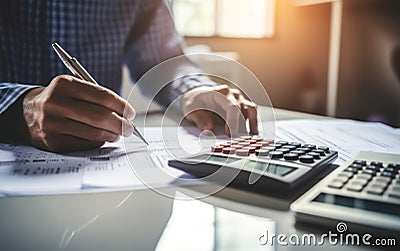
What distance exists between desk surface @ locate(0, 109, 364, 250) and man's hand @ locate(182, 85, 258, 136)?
0.89 feet

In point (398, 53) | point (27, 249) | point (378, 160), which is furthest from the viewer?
point (398, 53)

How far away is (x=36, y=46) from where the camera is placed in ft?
2.78

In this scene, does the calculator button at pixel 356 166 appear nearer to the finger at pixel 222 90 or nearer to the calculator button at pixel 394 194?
the calculator button at pixel 394 194

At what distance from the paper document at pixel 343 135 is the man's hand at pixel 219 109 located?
0.05m

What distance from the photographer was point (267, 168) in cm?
41

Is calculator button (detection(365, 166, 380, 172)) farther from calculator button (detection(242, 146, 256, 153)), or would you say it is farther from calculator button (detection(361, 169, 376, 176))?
calculator button (detection(242, 146, 256, 153))

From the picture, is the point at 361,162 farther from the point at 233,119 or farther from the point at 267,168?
the point at 233,119

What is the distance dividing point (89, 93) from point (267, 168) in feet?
0.72

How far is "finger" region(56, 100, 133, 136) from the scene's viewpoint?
0.50 metres

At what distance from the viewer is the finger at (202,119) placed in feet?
2.20

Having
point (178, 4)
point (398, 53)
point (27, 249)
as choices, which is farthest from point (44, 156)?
point (178, 4)

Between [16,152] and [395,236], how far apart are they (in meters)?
0.41

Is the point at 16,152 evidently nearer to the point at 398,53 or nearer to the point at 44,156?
the point at 44,156

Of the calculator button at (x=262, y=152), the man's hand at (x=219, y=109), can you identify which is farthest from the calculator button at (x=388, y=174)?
the man's hand at (x=219, y=109)
